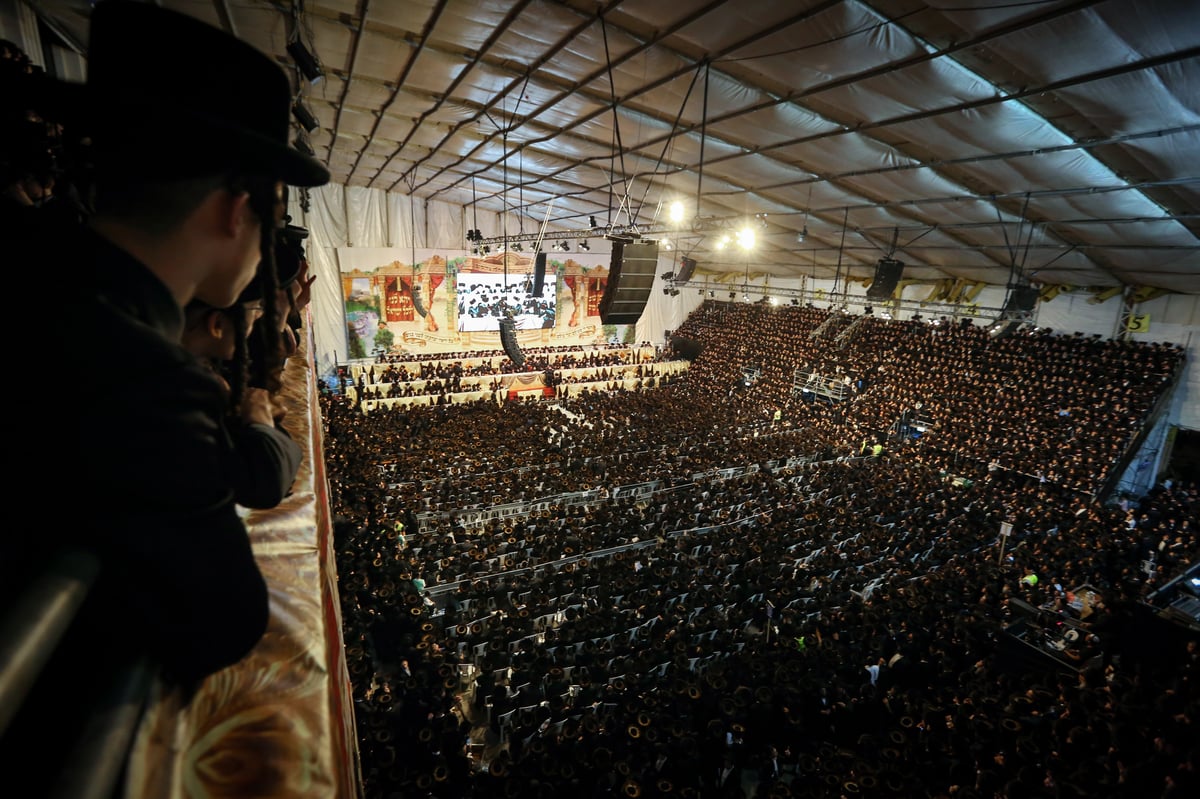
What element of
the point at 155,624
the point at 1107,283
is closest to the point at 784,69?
the point at 155,624

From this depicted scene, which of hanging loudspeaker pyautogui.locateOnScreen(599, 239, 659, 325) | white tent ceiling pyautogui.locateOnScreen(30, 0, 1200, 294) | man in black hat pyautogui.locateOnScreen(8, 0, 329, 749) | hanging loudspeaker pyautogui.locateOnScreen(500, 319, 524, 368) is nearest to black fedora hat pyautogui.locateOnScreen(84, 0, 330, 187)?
man in black hat pyautogui.locateOnScreen(8, 0, 329, 749)

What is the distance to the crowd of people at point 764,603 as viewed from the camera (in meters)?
4.79

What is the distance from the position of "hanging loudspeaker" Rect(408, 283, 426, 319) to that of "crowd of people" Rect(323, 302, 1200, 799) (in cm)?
736

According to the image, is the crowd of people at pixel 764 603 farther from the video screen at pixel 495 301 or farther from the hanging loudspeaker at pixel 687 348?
the hanging loudspeaker at pixel 687 348

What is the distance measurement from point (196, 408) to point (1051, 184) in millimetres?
12427

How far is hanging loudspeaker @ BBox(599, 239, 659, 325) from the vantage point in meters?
9.84

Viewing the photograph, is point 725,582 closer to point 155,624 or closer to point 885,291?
point 155,624

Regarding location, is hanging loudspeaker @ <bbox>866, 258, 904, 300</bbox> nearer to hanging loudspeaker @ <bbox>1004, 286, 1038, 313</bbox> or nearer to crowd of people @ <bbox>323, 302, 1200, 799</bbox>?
hanging loudspeaker @ <bbox>1004, 286, 1038, 313</bbox>

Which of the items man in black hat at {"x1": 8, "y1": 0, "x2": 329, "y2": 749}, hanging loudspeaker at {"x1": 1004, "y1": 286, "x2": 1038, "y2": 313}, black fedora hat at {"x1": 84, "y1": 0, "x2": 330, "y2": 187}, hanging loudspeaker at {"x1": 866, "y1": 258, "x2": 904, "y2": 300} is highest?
hanging loudspeaker at {"x1": 866, "y1": 258, "x2": 904, "y2": 300}

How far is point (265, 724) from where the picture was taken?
0.85 m

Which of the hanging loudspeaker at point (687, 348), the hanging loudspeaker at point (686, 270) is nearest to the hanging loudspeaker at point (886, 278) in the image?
the hanging loudspeaker at point (686, 270)

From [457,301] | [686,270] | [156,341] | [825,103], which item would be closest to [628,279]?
[825,103]

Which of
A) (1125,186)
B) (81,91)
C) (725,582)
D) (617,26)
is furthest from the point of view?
(1125,186)

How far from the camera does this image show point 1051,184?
905 cm
